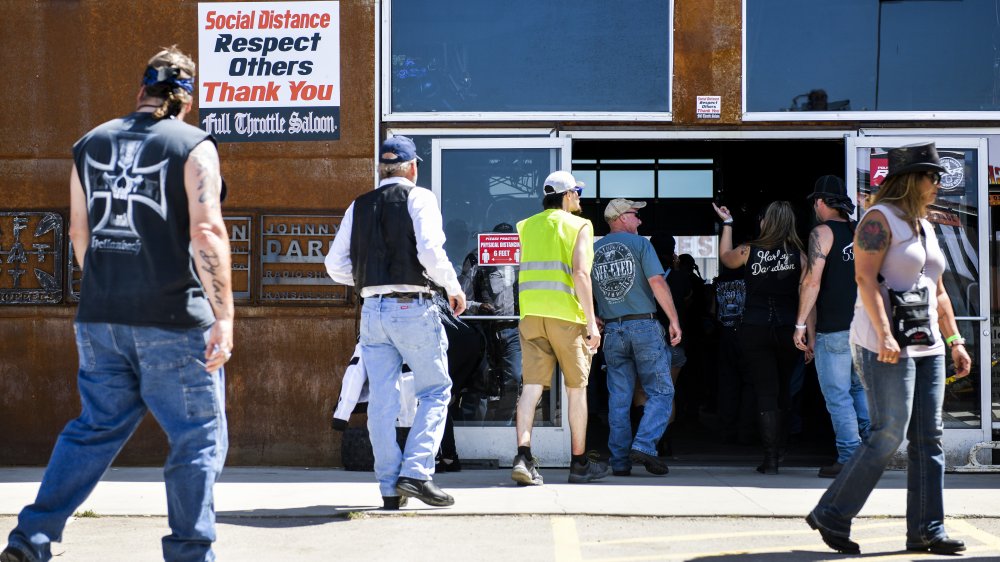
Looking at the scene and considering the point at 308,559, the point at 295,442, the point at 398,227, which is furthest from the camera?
the point at 295,442

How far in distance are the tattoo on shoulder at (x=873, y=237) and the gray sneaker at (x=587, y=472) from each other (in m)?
2.79

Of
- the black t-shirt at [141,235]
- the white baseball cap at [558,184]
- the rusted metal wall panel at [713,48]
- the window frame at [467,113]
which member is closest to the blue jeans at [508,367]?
the white baseball cap at [558,184]

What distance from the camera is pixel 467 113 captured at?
8.05 metres

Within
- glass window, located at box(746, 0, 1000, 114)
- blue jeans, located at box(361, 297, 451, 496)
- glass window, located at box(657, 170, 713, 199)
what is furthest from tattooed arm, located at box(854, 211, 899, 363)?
glass window, located at box(657, 170, 713, 199)

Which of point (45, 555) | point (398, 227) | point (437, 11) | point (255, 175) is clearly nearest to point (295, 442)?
point (255, 175)

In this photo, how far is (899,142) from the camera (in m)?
8.02

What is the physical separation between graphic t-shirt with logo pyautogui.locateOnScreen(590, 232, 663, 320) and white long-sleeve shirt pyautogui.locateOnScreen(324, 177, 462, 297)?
81.0 inches

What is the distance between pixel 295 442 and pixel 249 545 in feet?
9.22

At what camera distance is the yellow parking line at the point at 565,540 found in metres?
4.92

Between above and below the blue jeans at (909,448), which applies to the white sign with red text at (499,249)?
above

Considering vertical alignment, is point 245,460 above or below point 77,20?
below

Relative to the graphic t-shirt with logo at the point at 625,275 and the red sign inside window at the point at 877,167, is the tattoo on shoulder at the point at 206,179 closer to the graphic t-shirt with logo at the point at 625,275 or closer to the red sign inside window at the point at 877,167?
the graphic t-shirt with logo at the point at 625,275

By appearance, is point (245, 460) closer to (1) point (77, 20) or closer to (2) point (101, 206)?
(1) point (77, 20)

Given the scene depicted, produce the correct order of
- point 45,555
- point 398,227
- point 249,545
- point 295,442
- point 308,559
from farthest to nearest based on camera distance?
point 295,442
point 398,227
point 249,545
point 308,559
point 45,555
